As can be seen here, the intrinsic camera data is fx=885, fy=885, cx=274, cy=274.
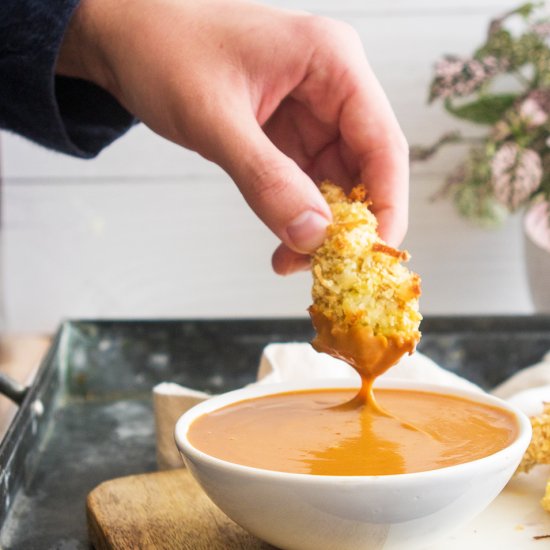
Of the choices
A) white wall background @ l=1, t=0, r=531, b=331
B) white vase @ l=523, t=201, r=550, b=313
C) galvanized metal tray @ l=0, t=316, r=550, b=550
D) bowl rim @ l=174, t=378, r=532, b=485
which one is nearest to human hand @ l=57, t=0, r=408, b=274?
bowl rim @ l=174, t=378, r=532, b=485

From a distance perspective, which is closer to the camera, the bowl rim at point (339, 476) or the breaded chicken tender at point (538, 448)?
the bowl rim at point (339, 476)

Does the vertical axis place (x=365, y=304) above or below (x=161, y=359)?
above

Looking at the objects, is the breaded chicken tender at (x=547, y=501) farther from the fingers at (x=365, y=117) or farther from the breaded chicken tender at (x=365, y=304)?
the fingers at (x=365, y=117)

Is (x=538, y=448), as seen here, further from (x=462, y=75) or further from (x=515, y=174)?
(x=462, y=75)

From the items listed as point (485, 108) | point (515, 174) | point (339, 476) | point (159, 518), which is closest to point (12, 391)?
point (159, 518)

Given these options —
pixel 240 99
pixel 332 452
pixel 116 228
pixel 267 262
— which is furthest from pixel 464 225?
pixel 332 452

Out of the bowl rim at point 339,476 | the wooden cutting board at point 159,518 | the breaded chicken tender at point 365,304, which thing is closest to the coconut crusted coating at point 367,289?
the breaded chicken tender at point 365,304

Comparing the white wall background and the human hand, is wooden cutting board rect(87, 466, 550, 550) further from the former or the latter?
the white wall background
